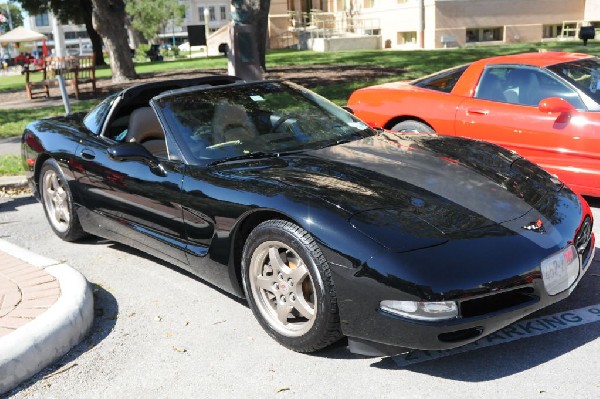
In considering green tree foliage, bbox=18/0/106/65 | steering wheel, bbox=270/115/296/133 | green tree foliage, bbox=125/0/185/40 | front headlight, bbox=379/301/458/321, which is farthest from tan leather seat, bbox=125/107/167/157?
green tree foliage, bbox=125/0/185/40

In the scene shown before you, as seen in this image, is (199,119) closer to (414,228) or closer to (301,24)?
(414,228)

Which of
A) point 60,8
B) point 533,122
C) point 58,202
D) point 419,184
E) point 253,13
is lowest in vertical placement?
point 58,202

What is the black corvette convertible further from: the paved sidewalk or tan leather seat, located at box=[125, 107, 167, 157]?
the paved sidewalk

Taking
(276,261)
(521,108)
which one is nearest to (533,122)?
(521,108)

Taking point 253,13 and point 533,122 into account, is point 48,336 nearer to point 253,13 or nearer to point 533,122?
point 533,122

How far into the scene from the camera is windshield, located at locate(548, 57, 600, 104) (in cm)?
613

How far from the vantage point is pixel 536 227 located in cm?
354

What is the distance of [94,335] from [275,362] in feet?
3.93

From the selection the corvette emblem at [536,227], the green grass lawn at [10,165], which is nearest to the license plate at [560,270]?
the corvette emblem at [536,227]

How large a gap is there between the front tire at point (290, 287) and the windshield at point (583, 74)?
147 inches

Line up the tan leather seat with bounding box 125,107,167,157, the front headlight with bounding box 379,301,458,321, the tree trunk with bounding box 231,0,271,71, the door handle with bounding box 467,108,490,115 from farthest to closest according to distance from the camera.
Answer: the tree trunk with bounding box 231,0,271,71
the door handle with bounding box 467,108,490,115
the tan leather seat with bounding box 125,107,167,157
the front headlight with bounding box 379,301,458,321

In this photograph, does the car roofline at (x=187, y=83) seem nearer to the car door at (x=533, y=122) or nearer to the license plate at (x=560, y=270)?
the car door at (x=533, y=122)

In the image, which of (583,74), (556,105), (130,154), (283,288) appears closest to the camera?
(283,288)

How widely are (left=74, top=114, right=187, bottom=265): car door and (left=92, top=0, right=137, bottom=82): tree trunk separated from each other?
14.2 m
